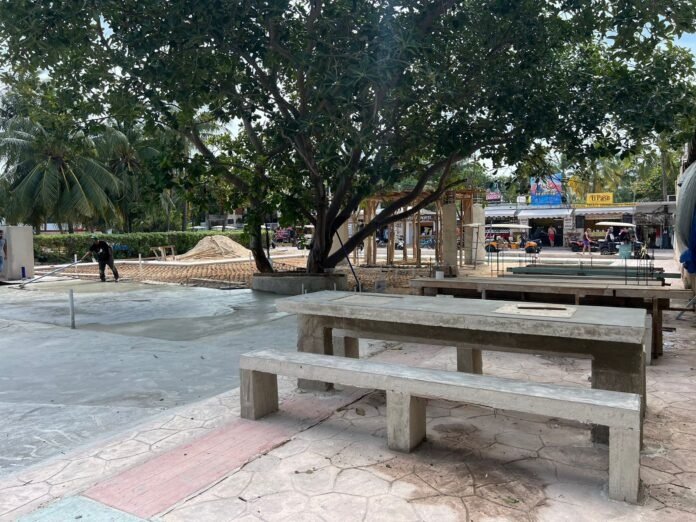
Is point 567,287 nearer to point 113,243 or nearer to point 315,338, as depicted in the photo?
point 315,338

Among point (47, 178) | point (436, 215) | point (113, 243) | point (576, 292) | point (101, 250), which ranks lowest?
point (576, 292)

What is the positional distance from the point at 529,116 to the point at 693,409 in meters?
6.42

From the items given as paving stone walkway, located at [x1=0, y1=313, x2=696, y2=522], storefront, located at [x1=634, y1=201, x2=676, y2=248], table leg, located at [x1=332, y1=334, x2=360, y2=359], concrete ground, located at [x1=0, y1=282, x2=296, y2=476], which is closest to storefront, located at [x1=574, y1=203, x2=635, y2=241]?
storefront, located at [x1=634, y1=201, x2=676, y2=248]

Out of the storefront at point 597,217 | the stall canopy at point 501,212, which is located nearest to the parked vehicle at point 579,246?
the storefront at point 597,217

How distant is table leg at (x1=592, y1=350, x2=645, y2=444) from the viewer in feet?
11.6

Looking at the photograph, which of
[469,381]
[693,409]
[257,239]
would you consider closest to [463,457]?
[469,381]

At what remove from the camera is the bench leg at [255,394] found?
13.8 ft

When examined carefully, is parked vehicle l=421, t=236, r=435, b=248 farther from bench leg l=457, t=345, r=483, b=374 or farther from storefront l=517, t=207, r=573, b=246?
bench leg l=457, t=345, r=483, b=374

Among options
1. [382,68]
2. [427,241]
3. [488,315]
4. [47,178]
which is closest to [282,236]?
[427,241]

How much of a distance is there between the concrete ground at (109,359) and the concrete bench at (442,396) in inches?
40.6

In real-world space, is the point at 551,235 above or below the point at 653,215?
below

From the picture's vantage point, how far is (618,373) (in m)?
3.59

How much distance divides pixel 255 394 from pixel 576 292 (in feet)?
14.2

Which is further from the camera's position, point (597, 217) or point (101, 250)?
point (597, 217)
